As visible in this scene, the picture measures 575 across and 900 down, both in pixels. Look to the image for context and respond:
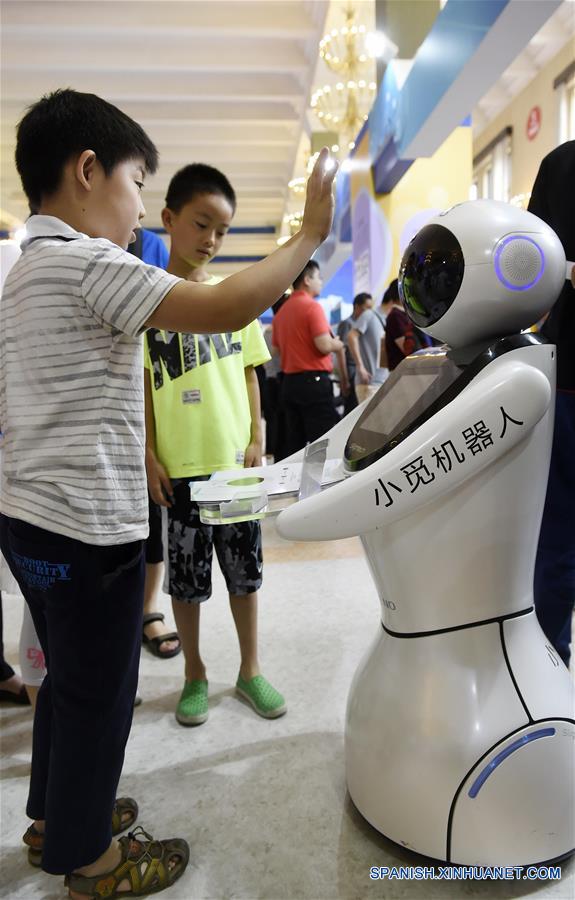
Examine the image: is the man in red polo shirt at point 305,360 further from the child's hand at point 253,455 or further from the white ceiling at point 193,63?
the white ceiling at point 193,63

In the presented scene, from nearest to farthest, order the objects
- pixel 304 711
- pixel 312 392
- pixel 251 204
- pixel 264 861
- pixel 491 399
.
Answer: pixel 491 399
pixel 264 861
pixel 304 711
pixel 312 392
pixel 251 204

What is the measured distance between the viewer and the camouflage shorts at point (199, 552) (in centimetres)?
163

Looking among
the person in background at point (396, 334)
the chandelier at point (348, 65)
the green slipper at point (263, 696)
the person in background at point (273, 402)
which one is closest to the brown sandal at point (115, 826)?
the green slipper at point (263, 696)

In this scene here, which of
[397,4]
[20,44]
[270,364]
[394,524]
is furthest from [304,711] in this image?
[20,44]

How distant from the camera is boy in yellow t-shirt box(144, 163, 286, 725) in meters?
1.59

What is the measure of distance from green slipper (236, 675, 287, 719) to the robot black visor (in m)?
1.05

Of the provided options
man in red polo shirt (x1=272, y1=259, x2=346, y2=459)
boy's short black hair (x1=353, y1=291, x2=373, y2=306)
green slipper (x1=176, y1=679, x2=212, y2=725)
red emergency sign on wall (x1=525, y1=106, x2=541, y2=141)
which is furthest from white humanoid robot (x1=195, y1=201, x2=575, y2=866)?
red emergency sign on wall (x1=525, y1=106, x2=541, y2=141)

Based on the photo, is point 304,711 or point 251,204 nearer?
point 304,711

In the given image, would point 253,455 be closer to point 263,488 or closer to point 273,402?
point 263,488

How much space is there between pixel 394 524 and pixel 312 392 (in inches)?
103

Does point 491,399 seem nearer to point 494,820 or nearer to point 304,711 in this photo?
point 494,820

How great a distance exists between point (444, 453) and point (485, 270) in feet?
0.99

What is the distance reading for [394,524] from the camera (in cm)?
111

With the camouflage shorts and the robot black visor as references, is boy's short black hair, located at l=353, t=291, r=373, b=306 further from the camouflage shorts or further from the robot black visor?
the robot black visor
